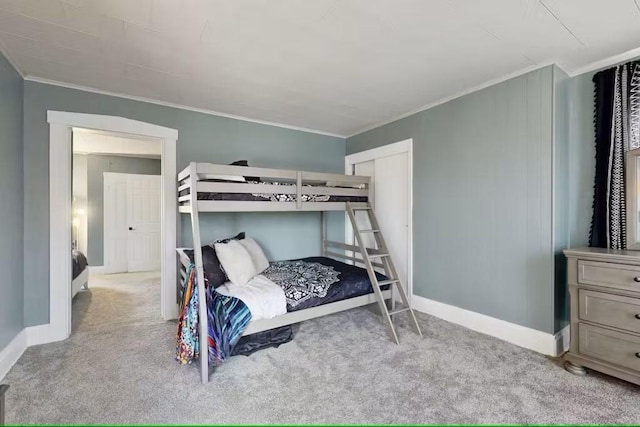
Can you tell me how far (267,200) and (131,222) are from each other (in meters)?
4.64

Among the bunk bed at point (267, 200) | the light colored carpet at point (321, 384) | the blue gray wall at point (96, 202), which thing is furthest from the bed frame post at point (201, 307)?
the blue gray wall at point (96, 202)

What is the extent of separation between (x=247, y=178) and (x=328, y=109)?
4.47 ft

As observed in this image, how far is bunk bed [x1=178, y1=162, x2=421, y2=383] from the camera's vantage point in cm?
236

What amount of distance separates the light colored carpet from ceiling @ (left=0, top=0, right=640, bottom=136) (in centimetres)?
237

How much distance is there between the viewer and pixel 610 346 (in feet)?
6.43

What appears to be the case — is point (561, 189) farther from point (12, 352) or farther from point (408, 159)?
point (12, 352)

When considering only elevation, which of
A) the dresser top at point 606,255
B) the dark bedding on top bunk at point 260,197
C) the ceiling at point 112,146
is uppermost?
the ceiling at point 112,146

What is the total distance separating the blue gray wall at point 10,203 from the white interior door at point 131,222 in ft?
11.7

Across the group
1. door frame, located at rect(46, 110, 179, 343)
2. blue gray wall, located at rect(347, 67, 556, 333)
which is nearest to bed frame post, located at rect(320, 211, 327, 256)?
blue gray wall, located at rect(347, 67, 556, 333)

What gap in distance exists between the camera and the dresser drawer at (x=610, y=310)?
1880 millimetres

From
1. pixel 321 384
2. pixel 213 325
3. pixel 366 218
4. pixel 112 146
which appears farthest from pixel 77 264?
pixel 366 218

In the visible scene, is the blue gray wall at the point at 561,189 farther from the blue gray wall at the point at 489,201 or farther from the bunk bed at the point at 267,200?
the bunk bed at the point at 267,200

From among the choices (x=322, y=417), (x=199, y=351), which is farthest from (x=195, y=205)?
(x=322, y=417)

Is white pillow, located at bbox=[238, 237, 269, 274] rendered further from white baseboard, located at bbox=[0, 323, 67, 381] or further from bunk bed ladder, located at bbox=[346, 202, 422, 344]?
white baseboard, located at bbox=[0, 323, 67, 381]
